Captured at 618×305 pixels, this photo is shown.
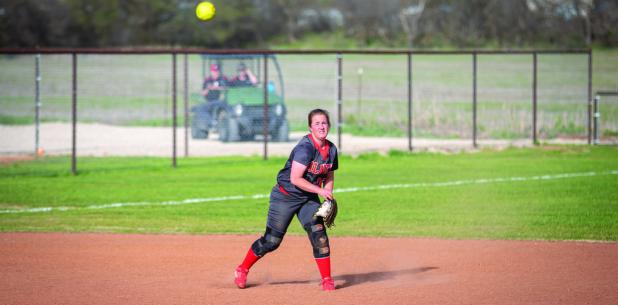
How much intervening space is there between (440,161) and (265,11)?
40026 millimetres

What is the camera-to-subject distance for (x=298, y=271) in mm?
10016

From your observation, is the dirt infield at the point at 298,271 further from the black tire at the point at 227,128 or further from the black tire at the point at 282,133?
the black tire at the point at 282,133

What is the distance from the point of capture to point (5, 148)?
82.8 ft

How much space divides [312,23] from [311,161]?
2081 inches

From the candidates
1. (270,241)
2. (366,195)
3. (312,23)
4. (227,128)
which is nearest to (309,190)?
(270,241)

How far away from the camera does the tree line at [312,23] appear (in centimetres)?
5191

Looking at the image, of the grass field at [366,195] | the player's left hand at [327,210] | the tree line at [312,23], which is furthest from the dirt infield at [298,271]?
the tree line at [312,23]

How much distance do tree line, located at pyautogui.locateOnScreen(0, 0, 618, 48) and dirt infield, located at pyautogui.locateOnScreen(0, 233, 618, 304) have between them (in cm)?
4013

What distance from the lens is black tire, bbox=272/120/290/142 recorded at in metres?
25.3

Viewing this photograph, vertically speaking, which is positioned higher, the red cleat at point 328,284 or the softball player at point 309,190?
the softball player at point 309,190

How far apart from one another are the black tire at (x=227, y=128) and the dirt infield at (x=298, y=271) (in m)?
12.4

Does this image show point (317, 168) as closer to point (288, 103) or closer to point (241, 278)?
point (241, 278)

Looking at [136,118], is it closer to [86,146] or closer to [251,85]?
[86,146]

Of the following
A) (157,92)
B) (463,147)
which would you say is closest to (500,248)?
(463,147)
